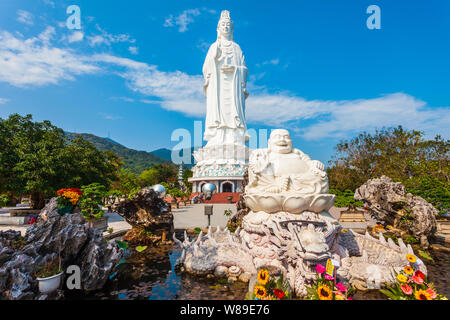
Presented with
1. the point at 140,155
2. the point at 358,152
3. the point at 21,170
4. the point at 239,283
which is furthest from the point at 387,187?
the point at 140,155

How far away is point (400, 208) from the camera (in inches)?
311

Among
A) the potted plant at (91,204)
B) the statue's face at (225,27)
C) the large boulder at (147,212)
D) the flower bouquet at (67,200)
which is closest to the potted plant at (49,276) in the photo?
the flower bouquet at (67,200)

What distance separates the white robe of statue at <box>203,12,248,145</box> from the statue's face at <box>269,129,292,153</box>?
2314 cm

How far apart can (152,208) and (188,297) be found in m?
3.65

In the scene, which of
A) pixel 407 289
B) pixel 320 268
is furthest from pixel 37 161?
pixel 407 289

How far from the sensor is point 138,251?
637cm

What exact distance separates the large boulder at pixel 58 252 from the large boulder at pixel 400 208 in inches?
296

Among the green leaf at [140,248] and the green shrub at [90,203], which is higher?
the green shrub at [90,203]

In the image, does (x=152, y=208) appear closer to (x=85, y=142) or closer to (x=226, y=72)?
(x=85, y=142)

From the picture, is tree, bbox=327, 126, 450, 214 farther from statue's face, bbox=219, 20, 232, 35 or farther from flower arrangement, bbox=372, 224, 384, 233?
statue's face, bbox=219, 20, 232, 35

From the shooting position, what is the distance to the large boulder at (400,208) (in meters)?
6.98

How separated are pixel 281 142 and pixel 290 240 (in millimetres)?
2251

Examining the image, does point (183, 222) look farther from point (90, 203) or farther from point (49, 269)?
point (49, 269)

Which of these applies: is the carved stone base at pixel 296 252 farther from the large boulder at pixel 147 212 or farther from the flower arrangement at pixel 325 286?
the large boulder at pixel 147 212
